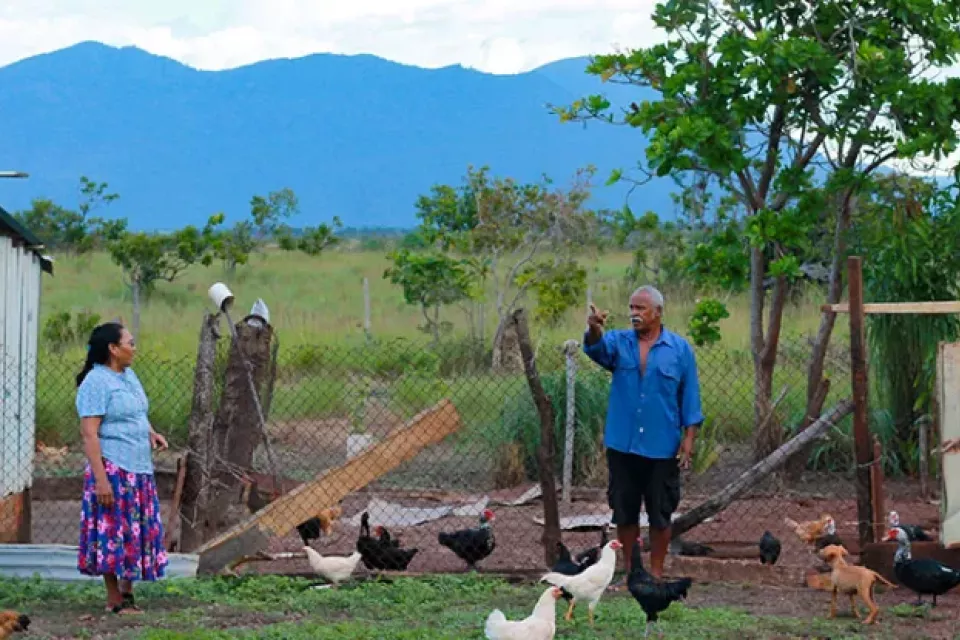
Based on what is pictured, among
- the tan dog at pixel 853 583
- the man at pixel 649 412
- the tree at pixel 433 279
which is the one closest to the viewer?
the tan dog at pixel 853 583

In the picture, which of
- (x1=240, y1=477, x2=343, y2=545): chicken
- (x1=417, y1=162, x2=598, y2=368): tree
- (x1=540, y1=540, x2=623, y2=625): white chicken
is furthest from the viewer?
(x1=417, y1=162, x2=598, y2=368): tree

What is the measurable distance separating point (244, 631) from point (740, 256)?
22.8ft

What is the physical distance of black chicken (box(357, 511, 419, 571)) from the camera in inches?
376

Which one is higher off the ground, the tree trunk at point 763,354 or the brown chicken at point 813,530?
the tree trunk at point 763,354

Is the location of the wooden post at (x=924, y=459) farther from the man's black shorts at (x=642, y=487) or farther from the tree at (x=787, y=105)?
the man's black shorts at (x=642, y=487)

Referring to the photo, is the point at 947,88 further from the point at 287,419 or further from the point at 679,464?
the point at 287,419

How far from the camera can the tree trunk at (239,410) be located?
31.1ft

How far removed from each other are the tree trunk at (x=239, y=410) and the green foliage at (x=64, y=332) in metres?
13.7

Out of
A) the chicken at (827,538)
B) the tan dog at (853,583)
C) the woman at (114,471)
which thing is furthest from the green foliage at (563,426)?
the woman at (114,471)

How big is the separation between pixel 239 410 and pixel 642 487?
268cm

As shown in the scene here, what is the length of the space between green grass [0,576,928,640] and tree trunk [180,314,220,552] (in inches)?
23.8

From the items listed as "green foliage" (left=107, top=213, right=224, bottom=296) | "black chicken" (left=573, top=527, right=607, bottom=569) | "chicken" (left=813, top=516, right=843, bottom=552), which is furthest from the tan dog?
"green foliage" (left=107, top=213, right=224, bottom=296)

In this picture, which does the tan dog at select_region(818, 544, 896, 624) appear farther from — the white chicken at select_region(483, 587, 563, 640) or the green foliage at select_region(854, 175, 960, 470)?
the green foliage at select_region(854, 175, 960, 470)

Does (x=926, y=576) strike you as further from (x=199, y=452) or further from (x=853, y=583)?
(x=199, y=452)
